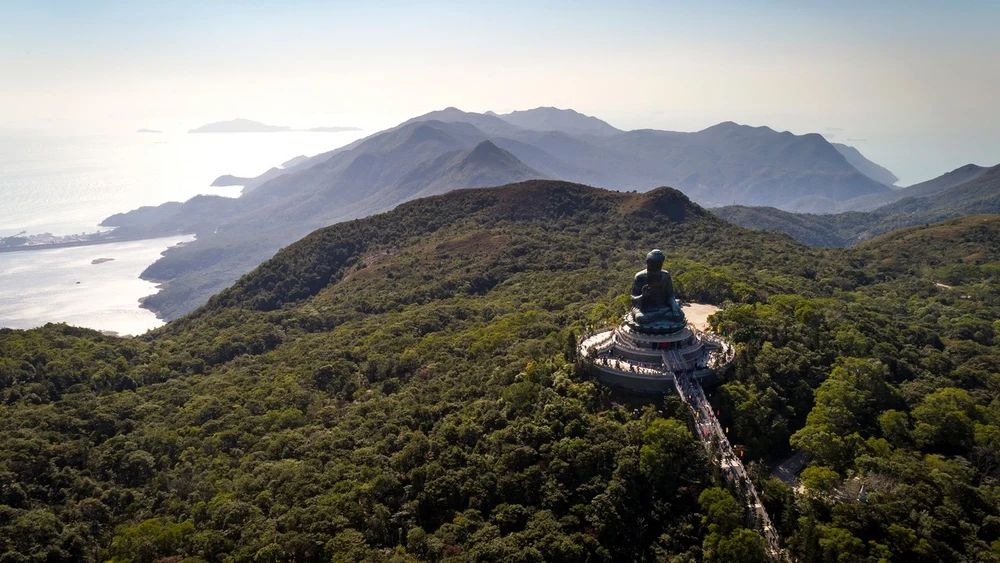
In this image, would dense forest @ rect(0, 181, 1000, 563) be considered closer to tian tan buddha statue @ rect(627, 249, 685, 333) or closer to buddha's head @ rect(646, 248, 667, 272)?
tian tan buddha statue @ rect(627, 249, 685, 333)

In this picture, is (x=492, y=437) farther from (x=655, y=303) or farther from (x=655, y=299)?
(x=655, y=299)

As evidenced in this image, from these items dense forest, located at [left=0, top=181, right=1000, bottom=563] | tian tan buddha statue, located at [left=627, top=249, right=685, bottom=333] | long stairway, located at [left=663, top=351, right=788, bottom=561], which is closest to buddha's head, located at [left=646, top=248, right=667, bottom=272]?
tian tan buddha statue, located at [left=627, top=249, right=685, bottom=333]

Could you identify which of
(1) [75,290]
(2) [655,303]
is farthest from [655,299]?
(1) [75,290]

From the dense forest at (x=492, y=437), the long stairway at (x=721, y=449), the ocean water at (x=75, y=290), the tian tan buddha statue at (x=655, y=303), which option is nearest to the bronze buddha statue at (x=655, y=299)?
the tian tan buddha statue at (x=655, y=303)

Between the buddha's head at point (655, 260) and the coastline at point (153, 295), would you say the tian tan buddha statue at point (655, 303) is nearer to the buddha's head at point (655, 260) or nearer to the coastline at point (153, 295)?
the buddha's head at point (655, 260)

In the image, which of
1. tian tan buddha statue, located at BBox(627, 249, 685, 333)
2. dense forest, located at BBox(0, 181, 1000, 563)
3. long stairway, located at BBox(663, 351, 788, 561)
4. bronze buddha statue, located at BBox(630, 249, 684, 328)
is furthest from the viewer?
bronze buddha statue, located at BBox(630, 249, 684, 328)

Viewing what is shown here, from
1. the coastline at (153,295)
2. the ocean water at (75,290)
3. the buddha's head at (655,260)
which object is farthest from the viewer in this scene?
the coastline at (153,295)

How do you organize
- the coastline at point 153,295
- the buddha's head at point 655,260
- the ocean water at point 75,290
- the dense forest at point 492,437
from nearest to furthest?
the dense forest at point 492,437 → the buddha's head at point 655,260 → the ocean water at point 75,290 → the coastline at point 153,295
